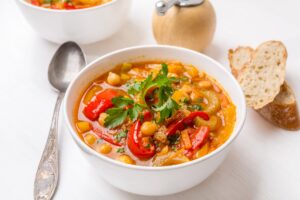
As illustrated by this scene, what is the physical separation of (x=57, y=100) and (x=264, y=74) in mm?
1484

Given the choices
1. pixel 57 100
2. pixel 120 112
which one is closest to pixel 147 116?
pixel 120 112

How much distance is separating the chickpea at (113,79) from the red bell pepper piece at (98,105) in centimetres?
12

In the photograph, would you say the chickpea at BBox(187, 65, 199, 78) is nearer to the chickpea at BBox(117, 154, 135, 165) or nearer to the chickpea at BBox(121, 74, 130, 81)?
the chickpea at BBox(121, 74, 130, 81)

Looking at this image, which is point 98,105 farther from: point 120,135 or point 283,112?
point 283,112

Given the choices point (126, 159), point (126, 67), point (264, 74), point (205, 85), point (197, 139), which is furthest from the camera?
point (264, 74)

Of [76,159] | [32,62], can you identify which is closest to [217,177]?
[76,159]

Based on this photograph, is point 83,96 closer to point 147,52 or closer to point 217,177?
point 147,52

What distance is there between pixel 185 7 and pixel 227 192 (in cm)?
142

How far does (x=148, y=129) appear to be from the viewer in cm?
236

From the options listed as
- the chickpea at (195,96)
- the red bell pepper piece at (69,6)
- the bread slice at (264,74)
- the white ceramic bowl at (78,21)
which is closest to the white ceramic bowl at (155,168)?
the chickpea at (195,96)

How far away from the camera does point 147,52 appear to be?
9.47 ft

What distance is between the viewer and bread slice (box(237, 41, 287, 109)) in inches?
113

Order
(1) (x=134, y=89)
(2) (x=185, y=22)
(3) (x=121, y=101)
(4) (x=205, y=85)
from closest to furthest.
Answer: (3) (x=121, y=101) → (1) (x=134, y=89) → (4) (x=205, y=85) → (2) (x=185, y=22)

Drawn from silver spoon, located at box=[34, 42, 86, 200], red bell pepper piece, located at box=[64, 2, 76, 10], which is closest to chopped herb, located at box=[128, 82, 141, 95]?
silver spoon, located at box=[34, 42, 86, 200]
